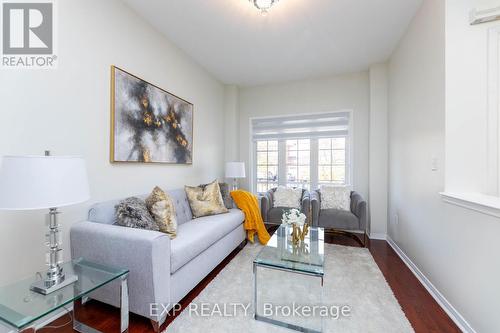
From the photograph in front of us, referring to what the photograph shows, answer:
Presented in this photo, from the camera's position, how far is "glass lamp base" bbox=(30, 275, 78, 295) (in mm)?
1168

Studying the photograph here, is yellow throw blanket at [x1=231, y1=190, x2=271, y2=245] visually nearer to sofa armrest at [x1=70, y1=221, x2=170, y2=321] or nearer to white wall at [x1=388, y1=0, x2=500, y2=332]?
sofa armrest at [x1=70, y1=221, x2=170, y2=321]

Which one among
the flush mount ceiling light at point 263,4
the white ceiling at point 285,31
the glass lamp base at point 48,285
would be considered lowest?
the glass lamp base at point 48,285

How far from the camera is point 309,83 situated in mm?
3924

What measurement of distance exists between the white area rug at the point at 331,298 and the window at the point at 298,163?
5.73ft

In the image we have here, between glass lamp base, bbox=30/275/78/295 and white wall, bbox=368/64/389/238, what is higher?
white wall, bbox=368/64/389/238

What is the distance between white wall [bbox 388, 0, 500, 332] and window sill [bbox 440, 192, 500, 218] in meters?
0.05

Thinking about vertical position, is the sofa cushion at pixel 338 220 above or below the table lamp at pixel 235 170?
below

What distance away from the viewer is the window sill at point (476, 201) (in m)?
1.26

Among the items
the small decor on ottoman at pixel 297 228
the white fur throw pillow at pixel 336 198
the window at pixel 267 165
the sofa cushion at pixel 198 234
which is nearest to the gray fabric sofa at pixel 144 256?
the sofa cushion at pixel 198 234

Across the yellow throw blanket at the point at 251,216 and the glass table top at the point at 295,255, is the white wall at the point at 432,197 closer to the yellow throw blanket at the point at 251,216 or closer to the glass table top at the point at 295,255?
the glass table top at the point at 295,255

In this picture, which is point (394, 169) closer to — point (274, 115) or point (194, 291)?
point (274, 115)

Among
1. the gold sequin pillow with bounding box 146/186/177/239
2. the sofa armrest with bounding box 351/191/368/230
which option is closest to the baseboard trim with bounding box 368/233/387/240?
the sofa armrest with bounding box 351/191/368/230

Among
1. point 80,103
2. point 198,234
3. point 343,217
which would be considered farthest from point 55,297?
point 343,217

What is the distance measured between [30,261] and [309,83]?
165 inches
